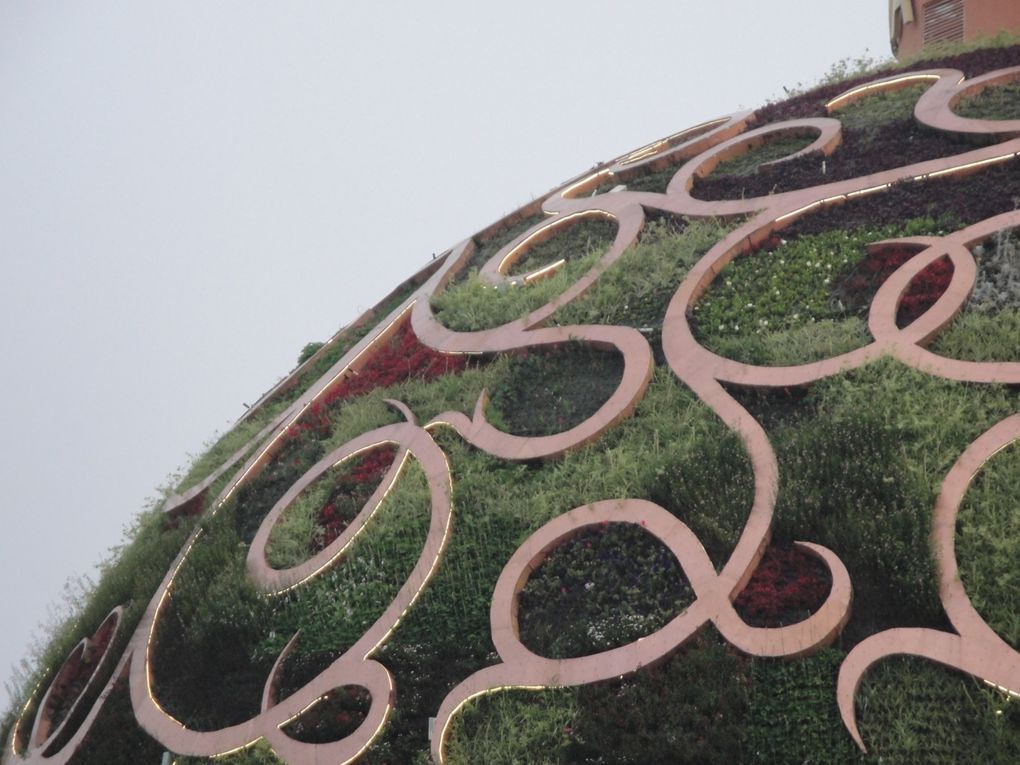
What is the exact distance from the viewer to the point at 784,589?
28.1ft

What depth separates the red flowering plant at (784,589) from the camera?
8.43 metres

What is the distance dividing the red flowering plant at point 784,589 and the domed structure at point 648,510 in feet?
0.12

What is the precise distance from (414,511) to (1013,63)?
9254mm

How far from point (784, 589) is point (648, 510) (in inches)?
53.4

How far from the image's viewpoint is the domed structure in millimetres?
8148

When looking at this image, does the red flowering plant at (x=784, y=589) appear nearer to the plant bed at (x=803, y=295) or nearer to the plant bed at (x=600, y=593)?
the plant bed at (x=600, y=593)

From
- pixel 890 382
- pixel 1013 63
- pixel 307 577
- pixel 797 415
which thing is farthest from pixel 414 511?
pixel 1013 63

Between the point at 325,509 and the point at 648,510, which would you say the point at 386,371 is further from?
the point at 648,510

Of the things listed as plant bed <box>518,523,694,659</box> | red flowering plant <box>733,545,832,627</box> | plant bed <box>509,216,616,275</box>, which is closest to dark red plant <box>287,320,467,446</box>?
plant bed <box>509,216,616,275</box>

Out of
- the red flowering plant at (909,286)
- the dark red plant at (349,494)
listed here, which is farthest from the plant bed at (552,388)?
the red flowering plant at (909,286)

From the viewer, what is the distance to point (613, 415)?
34.7ft

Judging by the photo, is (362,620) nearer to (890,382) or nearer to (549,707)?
(549,707)

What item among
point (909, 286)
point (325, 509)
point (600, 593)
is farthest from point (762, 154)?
point (600, 593)

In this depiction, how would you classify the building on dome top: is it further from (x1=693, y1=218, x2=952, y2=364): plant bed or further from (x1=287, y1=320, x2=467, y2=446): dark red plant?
(x1=287, y1=320, x2=467, y2=446): dark red plant
